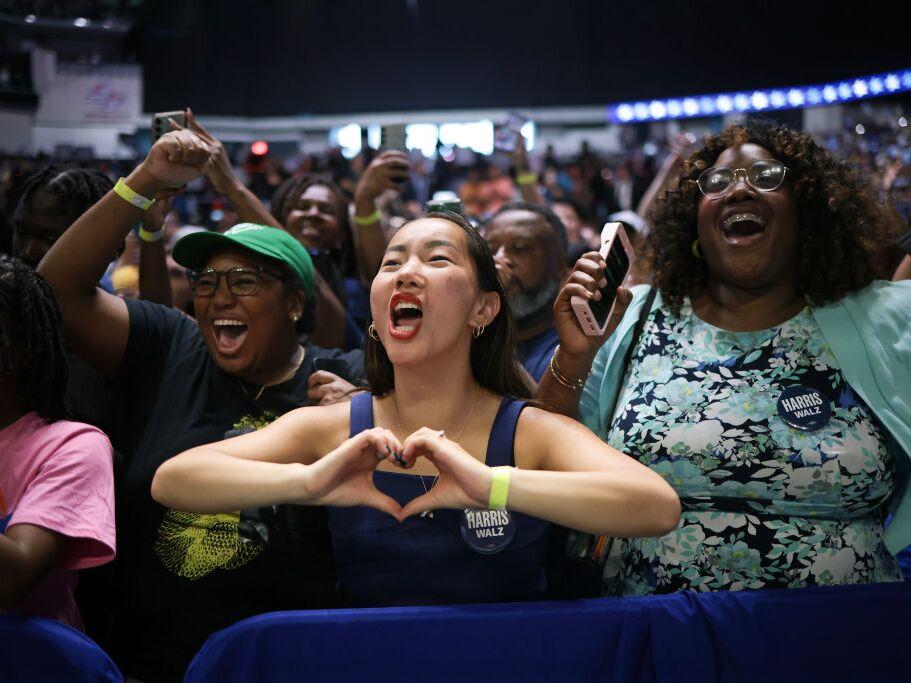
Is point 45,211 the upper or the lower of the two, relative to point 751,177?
lower

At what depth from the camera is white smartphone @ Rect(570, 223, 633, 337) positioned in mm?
1967

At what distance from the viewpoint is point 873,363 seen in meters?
2.05

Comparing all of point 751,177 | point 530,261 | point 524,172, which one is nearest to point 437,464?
point 751,177

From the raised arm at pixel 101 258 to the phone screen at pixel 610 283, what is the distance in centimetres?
104

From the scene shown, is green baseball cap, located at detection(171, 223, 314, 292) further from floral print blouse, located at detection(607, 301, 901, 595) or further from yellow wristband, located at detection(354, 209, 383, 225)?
yellow wristband, located at detection(354, 209, 383, 225)

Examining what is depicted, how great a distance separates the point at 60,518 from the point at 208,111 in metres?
17.9

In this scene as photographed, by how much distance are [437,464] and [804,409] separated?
88 centimetres

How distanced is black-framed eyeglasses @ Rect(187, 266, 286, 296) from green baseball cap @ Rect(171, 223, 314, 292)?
56mm

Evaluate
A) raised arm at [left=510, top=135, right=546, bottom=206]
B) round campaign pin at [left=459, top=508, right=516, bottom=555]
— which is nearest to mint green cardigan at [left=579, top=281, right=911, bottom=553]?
round campaign pin at [left=459, top=508, right=516, bottom=555]

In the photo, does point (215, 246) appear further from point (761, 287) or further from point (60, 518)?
point (761, 287)

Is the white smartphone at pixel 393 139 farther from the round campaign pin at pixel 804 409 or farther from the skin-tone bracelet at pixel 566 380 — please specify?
the round campaign pin at pixel 804 409

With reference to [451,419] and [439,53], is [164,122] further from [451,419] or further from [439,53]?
[439,53]

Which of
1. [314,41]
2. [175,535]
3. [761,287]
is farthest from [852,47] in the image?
[175,535]

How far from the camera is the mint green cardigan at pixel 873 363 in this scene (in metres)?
2.01
